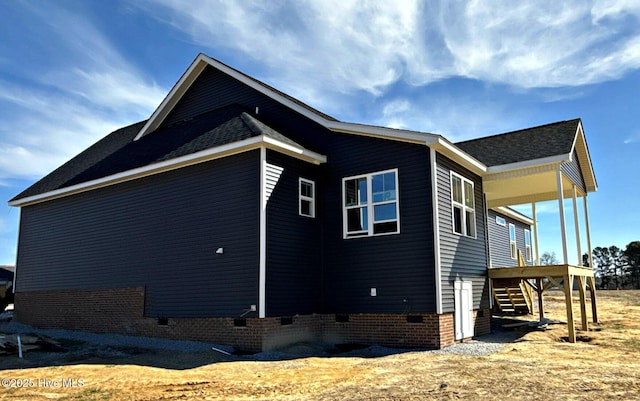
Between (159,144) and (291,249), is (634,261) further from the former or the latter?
(159,144)

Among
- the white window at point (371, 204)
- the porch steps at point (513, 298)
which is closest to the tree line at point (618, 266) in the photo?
the porch steps at point (513, 298)

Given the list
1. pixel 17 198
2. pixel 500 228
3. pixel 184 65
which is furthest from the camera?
pixel 500 228

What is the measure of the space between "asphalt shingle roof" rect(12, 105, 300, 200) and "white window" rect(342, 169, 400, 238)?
2.01m

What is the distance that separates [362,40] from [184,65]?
23.4 feet

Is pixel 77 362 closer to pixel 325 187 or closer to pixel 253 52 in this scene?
pixel 325 187

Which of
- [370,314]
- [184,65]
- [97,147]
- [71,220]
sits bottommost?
[370,314]

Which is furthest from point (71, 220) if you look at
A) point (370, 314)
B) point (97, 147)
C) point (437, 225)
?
point (437, 225)

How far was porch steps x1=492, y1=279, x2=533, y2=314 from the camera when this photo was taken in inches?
802

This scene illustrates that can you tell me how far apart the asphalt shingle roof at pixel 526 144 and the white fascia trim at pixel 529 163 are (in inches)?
5.3

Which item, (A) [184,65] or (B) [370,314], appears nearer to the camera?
(B) [370,314]

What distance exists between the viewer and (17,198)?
20.5m

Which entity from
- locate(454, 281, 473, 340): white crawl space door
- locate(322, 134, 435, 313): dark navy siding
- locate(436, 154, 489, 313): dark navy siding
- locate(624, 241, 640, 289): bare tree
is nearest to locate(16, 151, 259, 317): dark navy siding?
locate(322, 134, 435, 313): dark navy siding

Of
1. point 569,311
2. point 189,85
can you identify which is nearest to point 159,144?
point 189,85

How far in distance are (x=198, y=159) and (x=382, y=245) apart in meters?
5.33
